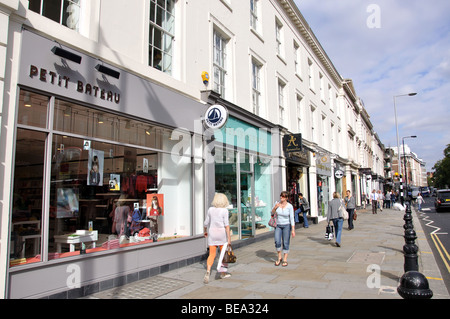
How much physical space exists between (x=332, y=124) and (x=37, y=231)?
22737 millimetres

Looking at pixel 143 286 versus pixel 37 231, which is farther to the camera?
pixel 143 286

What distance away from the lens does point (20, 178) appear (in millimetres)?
4828

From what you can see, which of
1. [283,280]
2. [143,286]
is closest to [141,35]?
[143,286]

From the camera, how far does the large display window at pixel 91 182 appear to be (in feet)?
16.3

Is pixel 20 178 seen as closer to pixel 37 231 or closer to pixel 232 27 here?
pixel 37 231

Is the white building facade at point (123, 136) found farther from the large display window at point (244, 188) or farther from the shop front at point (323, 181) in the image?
the shop front at point (323, 181)

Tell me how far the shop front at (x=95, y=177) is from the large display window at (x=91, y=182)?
0.06ft

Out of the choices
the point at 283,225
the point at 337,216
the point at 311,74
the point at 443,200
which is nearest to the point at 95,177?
the point at 283,225

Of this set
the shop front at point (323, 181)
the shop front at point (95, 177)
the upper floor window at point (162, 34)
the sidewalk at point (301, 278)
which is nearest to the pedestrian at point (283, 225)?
the sidewalk at point (301, 278)

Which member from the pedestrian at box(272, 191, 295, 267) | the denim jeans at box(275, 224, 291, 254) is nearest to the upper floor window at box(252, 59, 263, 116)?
the pedestrian at box(272, 191, 295, 267)

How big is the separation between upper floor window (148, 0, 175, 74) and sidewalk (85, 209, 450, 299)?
4944 mm

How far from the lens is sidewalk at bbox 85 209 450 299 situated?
5.31 metres

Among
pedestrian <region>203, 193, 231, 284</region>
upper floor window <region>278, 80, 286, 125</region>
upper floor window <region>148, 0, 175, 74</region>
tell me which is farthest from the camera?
upper floor window <region>278, 80, 286, 125</region>

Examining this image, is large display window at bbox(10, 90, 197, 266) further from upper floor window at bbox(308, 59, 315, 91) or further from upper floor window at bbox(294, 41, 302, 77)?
upper floor window at bbox(308, 59, 315, 91)
